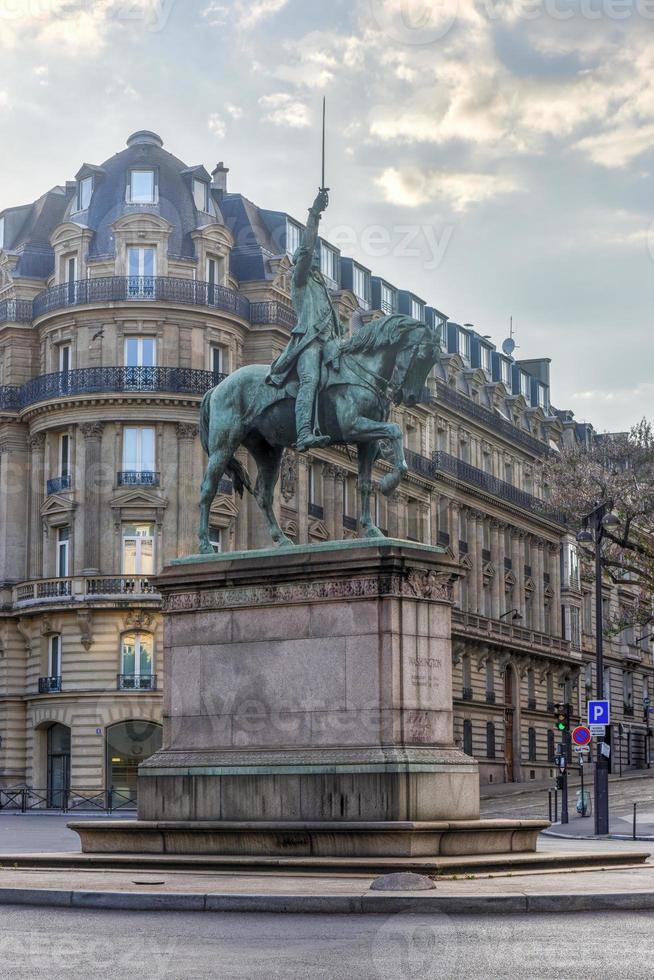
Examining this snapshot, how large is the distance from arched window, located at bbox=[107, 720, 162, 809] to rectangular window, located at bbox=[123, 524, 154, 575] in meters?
5.18

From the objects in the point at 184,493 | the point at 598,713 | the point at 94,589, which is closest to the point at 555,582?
the point at 184,493

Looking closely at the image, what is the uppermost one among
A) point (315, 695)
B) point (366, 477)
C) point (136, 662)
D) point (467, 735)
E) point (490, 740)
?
point (366, 477)

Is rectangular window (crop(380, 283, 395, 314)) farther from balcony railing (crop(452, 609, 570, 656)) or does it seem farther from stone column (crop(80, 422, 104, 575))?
stone column (crop(80, 422, 104, 575))

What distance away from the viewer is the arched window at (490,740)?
7366 cm

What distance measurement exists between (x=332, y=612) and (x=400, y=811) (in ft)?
7.94

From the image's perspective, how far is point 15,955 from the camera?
11.4 metres

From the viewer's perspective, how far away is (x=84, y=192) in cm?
6072

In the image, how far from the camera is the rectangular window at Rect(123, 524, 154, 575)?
5638cm

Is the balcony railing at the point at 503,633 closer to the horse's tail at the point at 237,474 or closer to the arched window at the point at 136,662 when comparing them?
the arched window at the point at 136,662

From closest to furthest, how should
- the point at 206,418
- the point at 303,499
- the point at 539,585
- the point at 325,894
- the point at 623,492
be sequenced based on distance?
the point at 325,894 → the point at 206,418 → the point at 623,492 → the point at 303,499 → the point at 539,585

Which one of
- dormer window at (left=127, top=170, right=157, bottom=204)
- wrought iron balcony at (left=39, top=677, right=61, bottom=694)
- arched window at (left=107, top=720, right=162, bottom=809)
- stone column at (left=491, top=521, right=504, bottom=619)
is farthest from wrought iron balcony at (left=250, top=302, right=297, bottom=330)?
stone column at (left=491, top=521, right=504, bottom=619)

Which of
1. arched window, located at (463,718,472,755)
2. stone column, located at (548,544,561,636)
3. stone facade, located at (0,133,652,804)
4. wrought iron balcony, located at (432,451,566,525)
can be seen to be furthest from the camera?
stone column, located at (548,544,561,636)

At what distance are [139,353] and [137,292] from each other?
2.11 meters

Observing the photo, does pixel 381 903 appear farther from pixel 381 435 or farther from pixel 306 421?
pixel 306 421
